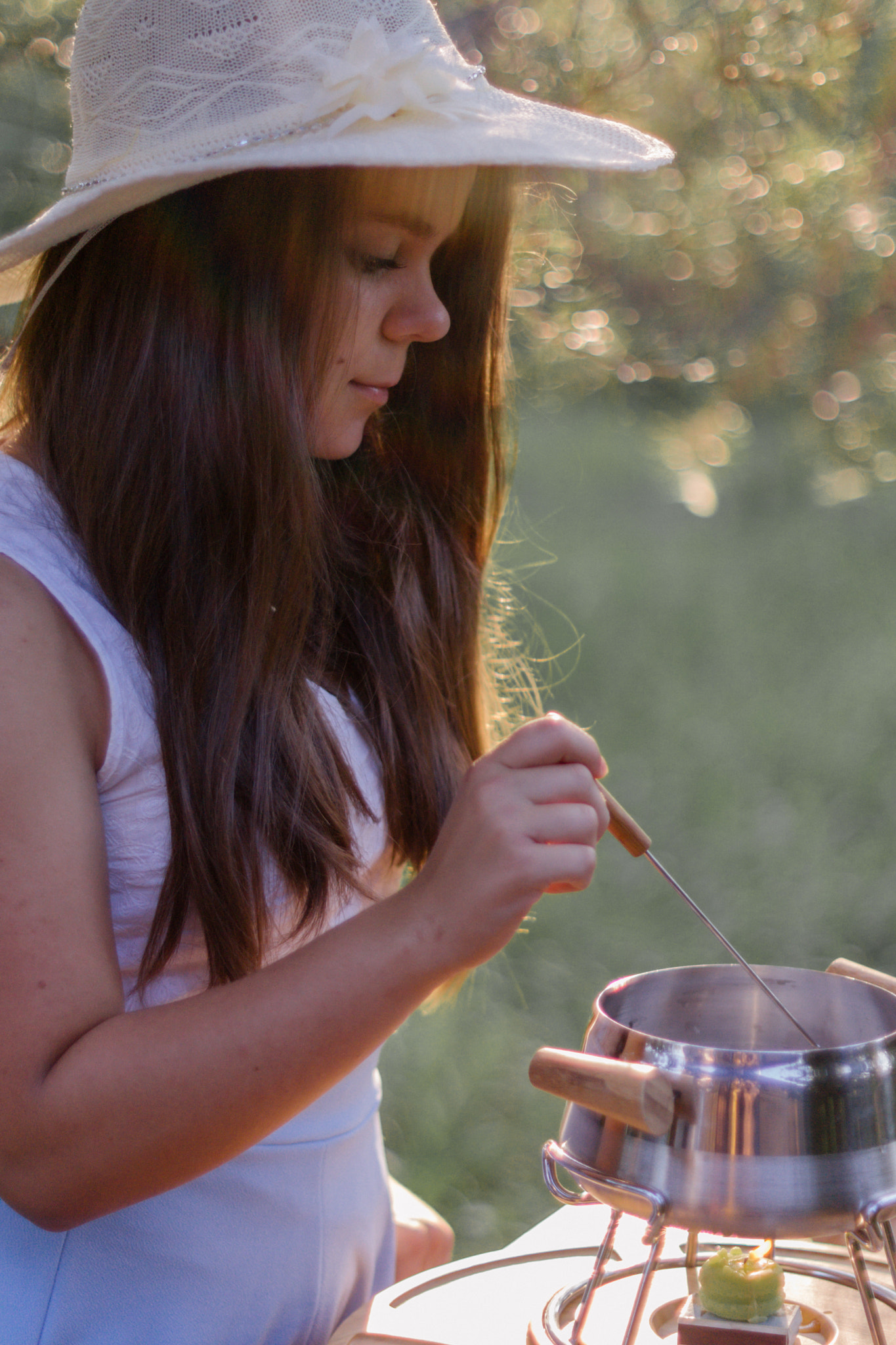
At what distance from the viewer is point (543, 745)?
0.82 meters

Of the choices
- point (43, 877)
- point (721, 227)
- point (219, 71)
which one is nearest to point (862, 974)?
point (43, 877)

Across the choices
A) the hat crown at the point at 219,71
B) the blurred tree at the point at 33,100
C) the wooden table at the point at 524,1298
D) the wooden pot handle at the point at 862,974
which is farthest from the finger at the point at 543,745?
the blurred tree at the point at 33,100

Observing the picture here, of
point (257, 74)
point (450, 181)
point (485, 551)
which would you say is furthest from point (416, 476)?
point (257, 74)

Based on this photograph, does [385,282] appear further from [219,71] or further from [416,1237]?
[416,1237]

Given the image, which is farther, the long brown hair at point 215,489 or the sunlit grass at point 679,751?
the sunlit grass at point 679,751

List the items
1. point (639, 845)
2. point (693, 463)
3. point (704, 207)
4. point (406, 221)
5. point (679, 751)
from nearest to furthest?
point (639, 845) < point (406, 221) < point (704, 207) < point (693, 463) < point (679, 751)

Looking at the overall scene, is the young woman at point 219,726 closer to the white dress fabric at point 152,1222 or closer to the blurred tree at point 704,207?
the white dress fabric at point 152,1222

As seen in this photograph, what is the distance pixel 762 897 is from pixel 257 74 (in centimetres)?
305

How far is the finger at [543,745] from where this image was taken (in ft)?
2.70

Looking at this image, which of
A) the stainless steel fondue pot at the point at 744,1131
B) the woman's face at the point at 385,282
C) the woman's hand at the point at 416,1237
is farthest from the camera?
the woman's hand at the point at 416,1237

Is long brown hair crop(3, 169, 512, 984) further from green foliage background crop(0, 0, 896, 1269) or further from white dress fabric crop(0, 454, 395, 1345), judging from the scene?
green foliage background crop(0, 0, 896, 1269)

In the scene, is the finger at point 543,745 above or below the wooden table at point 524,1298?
above

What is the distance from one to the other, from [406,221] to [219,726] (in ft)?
1.41

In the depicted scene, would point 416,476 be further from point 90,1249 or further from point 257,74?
point 90,1249
